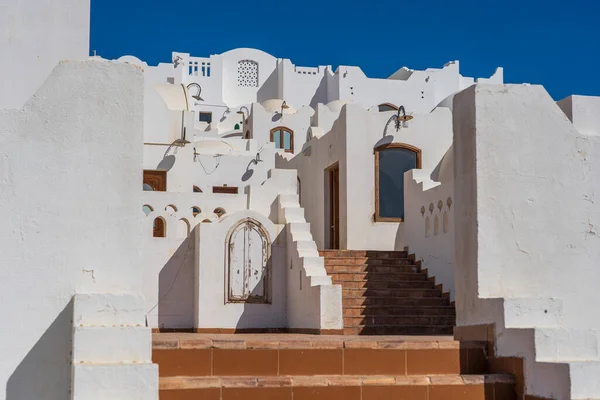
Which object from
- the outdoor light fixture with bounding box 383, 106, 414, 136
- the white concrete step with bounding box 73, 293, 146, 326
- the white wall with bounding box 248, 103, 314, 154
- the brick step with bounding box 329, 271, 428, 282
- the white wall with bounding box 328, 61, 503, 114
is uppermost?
the white wall with bounding box 328, 61, 503, 114

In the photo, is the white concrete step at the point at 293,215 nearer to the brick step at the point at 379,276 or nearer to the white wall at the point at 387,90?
the brick step at the point at 379,276

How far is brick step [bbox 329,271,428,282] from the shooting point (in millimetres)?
14008

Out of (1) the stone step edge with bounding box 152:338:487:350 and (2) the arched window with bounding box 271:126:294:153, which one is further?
(2) the arched window with bounding box 271:126:294:153

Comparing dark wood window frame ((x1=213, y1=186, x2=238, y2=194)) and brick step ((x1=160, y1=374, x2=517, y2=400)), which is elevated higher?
dark wood window frame ((x1=213, y1=186, x2=238, y2=194))

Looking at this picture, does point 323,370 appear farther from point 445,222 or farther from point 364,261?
point 364,261

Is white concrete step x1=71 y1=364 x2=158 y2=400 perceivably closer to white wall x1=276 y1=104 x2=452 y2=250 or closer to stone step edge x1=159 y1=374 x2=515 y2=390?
stone step edge x1=159 y1=374 x2=515 y2=390

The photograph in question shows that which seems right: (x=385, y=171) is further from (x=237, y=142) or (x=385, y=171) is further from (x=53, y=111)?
(x=237, y=142)

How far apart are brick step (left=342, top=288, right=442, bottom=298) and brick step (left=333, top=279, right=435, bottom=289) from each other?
0.63 feet

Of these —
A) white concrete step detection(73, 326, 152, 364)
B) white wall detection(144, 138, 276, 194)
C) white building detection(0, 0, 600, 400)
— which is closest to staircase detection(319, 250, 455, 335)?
white building detection(0, 0, 600, 400)

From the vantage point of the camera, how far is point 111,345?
6.03 metres

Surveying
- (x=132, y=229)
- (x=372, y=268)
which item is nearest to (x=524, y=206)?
(x=132, y=229)

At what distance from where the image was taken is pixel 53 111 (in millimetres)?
6711

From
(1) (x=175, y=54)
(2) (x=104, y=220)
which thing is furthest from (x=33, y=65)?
(1) (x=175, y=54)

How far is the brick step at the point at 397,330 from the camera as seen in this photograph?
12312mm
